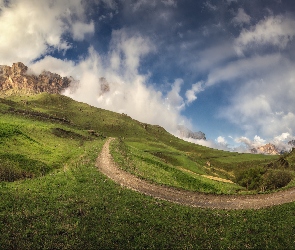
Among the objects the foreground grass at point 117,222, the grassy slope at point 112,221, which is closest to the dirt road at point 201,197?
the grassy slope at point 112,221

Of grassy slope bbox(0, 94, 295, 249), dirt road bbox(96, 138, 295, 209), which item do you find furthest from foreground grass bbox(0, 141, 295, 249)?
dirt road bbox(96, 138, 295, 209)

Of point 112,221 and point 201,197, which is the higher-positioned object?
point 201,197

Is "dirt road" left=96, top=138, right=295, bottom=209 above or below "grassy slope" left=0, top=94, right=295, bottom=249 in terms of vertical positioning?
above

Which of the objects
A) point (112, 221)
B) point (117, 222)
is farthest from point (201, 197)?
point (112, 221)

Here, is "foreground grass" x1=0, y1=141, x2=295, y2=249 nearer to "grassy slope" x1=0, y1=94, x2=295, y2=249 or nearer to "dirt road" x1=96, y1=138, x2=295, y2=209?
"grassy slope" x1=0, y1=94, x2=295, y2=249

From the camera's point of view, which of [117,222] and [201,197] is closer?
[117,222]

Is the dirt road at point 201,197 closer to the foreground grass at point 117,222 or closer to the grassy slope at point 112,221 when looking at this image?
the grassy slope at point 112,221

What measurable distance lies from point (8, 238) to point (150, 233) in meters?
12.1

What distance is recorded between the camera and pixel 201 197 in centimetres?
4219

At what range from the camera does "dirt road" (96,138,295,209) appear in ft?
127

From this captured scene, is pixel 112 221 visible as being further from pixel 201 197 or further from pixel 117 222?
pixel 201 197

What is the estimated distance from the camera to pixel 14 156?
47.8 metres

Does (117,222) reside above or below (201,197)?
below

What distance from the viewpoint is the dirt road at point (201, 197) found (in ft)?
127
